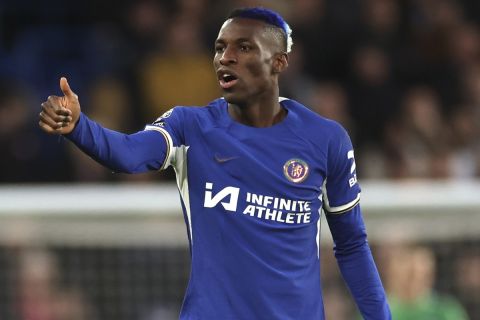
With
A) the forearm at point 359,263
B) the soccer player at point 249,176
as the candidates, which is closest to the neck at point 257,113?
the soccer player at point 249,176

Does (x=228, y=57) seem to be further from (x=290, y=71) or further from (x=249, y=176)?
(x=290, y=71)

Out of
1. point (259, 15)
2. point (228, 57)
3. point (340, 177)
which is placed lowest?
point (340, 177)

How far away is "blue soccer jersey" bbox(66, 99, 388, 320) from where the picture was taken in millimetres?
4004

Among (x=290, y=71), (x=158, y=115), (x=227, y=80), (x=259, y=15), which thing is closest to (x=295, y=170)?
(x=227, y=80)

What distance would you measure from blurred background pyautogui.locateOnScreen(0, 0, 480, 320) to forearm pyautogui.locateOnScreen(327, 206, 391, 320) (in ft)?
7.91

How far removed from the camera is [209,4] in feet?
31.9

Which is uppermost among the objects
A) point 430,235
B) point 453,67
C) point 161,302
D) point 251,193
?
point 453,67

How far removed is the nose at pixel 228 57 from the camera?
3977 millimetres

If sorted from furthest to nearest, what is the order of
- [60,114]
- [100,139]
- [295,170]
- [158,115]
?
[158,115], [295,170], [100,139], [60,114]

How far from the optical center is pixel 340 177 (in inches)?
166

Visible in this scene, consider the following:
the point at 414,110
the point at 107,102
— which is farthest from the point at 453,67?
the point at 107,102

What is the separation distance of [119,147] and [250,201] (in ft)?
1.58

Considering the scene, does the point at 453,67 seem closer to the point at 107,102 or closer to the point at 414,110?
the point at 414,110

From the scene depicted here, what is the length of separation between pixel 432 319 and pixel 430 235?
1093mm
